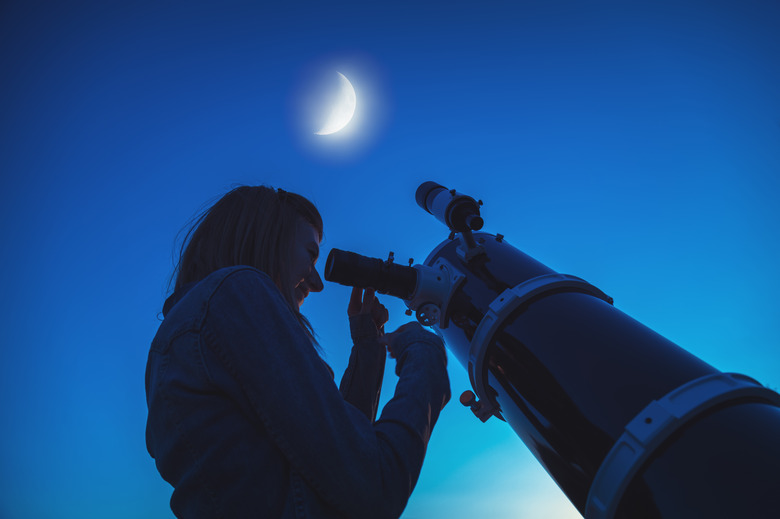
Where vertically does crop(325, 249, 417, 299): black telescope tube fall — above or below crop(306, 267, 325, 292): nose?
above

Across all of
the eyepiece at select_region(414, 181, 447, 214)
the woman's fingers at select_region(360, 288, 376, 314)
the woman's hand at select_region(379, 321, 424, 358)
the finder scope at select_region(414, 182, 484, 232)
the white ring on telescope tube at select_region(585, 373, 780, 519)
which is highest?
the eyepiece at select_region(414, 181, 447, 214)

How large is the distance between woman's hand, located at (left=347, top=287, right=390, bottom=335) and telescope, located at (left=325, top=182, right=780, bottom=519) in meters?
0.19

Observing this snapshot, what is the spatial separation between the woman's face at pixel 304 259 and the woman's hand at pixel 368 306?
1.17 ft

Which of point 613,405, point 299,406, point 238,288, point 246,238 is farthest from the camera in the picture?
point 246,238

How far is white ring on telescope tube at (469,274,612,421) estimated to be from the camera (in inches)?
62.4

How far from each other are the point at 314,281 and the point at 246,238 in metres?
0.49

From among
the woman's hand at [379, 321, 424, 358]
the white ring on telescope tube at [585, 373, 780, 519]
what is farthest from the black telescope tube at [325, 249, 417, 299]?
the white ring on telescope tube at [585, 373, 780, 519]

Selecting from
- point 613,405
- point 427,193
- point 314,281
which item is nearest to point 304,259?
point 314,281

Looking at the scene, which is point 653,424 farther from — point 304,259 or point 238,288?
point 304,259

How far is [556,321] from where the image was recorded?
1453 mm

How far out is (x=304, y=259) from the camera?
172 centimetres

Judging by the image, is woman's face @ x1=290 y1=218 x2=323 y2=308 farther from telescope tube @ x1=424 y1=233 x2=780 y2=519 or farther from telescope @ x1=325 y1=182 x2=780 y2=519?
telescope tube @ x1=424 y1=233 x2=780 y2=519

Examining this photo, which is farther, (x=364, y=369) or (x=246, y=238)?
(x=364, y=369)

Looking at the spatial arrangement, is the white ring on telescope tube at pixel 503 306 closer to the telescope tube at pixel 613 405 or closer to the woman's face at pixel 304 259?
the telescope tube at pixel 613 405
